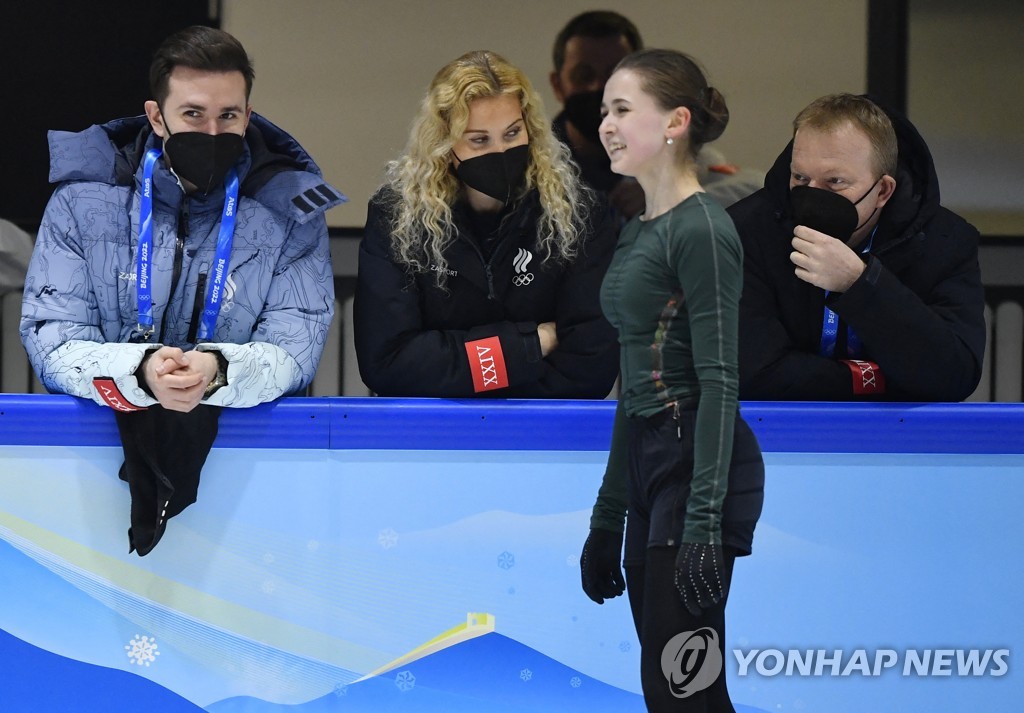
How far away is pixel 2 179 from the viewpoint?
5191 mm

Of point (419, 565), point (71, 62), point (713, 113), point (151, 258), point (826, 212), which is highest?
point (71, 62)

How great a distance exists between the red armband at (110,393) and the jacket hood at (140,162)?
55 centimetres

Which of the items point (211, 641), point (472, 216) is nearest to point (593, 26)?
point (472, 216)

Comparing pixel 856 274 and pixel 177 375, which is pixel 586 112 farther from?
pixel 177 375

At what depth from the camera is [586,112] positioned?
187 inches

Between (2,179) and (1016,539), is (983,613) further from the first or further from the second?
(2,179)

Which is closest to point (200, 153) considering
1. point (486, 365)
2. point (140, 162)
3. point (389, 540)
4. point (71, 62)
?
point (140, 162)

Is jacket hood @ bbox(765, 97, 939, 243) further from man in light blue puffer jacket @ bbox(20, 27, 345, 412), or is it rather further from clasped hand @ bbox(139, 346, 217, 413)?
clasped hand @ bbox(139, 346, 217, 413)

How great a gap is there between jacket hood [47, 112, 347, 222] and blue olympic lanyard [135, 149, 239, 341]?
76 mm

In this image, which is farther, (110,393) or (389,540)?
(389,540)

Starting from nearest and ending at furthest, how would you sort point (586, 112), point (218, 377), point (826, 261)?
1. point (218, 377)
2. point (826, 261)
3. point (586, 112)

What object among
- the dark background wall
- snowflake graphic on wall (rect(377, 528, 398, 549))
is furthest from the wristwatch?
the dark background wall

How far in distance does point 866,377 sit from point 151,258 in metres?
1.69

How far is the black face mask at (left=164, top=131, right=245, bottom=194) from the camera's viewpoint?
2994 mm
